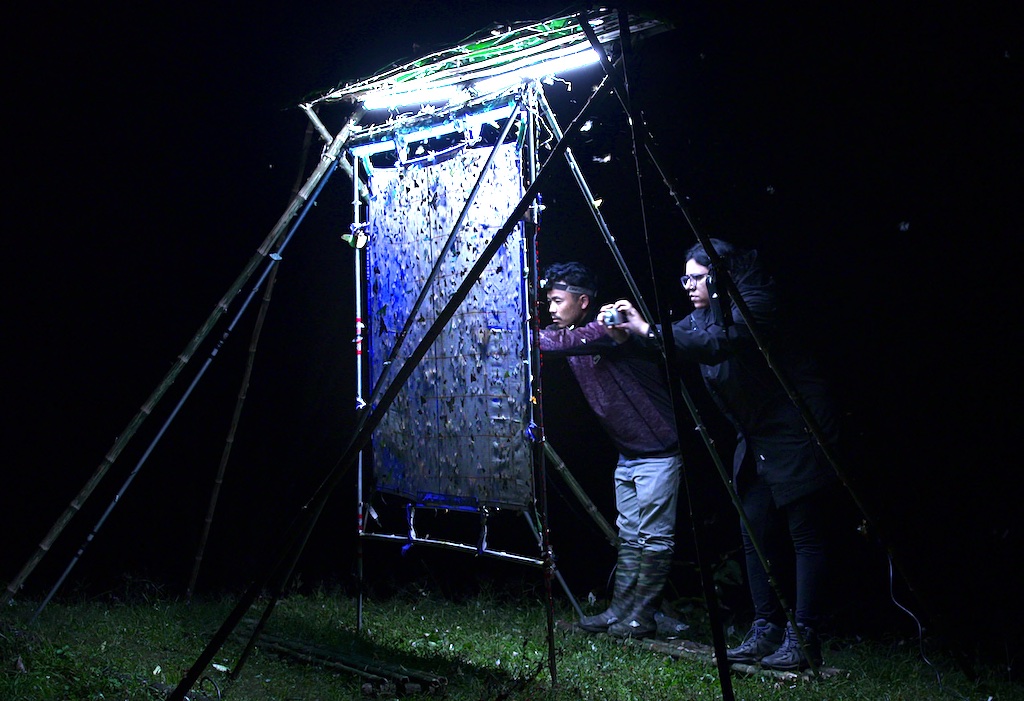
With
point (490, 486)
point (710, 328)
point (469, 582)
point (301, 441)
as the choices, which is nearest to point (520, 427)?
point (490, 486)

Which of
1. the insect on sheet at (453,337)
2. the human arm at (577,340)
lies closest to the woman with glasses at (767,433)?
the human arm at (577,340)

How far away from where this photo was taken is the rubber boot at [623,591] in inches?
179

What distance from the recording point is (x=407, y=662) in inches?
154

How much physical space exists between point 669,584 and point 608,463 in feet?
2.52

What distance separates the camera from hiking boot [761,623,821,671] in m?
3.85

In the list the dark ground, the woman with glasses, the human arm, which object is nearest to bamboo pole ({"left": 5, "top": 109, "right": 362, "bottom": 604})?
the dark ground

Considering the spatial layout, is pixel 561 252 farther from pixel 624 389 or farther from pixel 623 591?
pixel 623 591

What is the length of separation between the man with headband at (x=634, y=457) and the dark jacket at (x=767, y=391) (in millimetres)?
298

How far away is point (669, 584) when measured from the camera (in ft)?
16.6

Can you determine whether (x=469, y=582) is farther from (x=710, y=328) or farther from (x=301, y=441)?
(x=710, y=328)

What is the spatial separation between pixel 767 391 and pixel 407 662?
2056 mm

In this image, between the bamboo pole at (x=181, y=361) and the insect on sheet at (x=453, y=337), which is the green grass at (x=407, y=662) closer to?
the bamboo pole at (x=181, y=361)

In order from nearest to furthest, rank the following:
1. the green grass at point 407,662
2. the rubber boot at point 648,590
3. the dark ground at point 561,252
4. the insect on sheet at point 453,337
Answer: the green grass at point 407,662, the insect on sheet at point 453,337, the dark ground at point 561,252, the rubber boot at point 648,590

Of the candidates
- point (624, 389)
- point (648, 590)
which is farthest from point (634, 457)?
point (648, 590)
